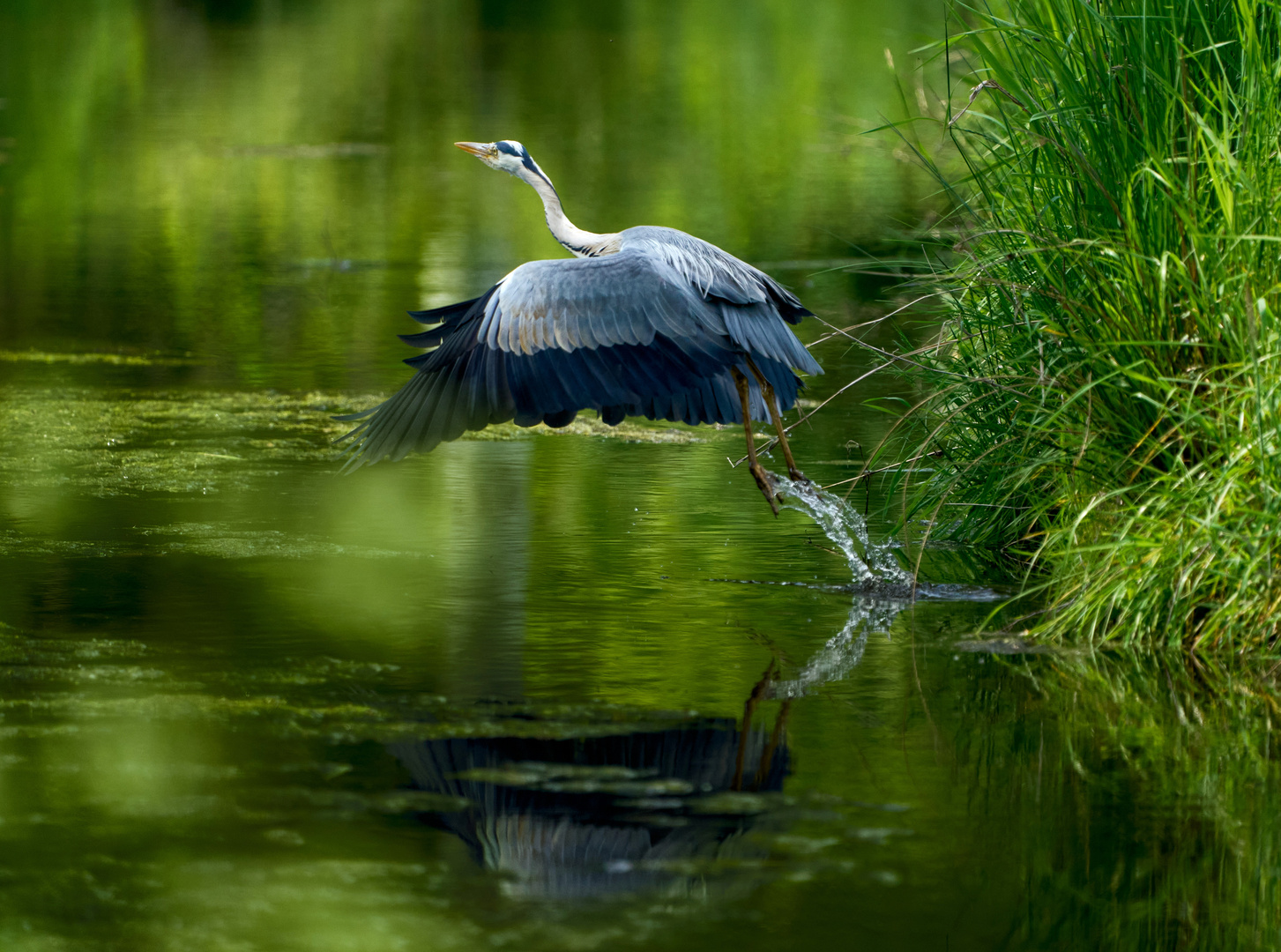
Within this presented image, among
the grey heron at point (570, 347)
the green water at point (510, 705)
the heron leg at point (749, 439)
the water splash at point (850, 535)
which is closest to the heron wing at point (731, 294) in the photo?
the grey heron at point (570, 347)

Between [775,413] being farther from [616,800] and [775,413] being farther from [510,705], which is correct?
[616,800]

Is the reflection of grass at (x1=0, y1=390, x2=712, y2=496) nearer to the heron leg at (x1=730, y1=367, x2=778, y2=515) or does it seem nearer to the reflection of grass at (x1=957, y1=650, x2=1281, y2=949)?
the heron leg at (x1=730, y1=367, x2=778, y2=515)

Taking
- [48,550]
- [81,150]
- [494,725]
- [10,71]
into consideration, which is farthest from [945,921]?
[10,71]

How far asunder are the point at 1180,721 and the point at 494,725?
1965 mm

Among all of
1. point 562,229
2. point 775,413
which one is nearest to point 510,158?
point 562,229

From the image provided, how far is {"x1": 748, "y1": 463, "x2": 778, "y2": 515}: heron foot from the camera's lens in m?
7.43

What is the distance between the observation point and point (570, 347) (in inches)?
265

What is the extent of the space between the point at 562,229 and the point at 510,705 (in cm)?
345

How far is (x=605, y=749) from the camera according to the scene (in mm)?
5051

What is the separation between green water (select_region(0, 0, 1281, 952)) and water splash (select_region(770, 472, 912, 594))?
0.12 metres

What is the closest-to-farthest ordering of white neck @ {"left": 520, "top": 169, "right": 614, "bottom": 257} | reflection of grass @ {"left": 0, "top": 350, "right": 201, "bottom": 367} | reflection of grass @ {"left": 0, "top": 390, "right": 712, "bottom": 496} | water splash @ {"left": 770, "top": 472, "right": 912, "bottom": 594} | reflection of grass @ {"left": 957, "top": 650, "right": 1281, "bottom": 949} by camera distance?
reflection of grass @ {"left": 957, "top": 650, "right": 1281, "bottom": 949} < water splash @ {"left": 770, "top": 472, "right": 912, "bottom": 594} < white neck @ {"left": 520, "top": 169, "right": 614, "bottom": 257} < reflection of grass @ {"left": 0, "top": 390, "right": 712, "bottom": 496} < reflection of grass @ {"left": 0, "top": 350, "right": 201, "bottom": 367}

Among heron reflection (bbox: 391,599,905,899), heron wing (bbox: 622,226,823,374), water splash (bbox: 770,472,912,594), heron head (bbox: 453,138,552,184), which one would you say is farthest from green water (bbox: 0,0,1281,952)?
heron head (bbox: 453,138,552,184)

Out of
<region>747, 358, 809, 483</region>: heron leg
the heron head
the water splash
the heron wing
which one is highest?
the heron head

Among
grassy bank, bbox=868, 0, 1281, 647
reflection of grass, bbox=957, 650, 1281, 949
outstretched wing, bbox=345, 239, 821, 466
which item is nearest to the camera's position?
reflection of grass, bbox=957, 650, 1281, 949
